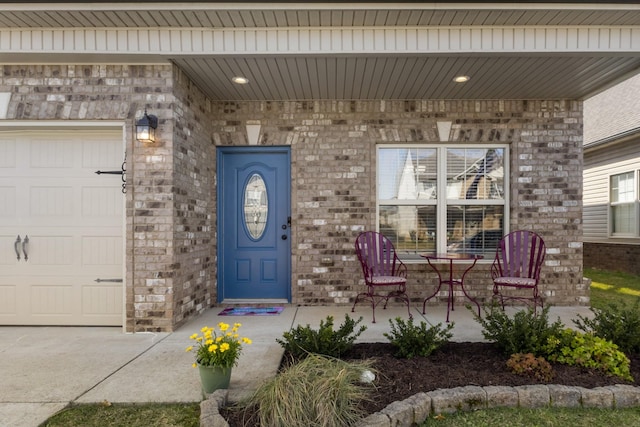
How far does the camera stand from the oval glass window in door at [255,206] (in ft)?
15.9

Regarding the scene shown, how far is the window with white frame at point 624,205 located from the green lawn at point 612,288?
0.97 m

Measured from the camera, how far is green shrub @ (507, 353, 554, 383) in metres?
2.32

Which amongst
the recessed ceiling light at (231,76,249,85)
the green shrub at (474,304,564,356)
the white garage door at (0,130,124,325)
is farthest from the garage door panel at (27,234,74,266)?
the green shrub at (474,304,564,356)

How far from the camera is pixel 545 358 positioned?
2.55 metres

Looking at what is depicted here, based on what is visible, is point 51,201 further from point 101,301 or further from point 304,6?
point 304,6

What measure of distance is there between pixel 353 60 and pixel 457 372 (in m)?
2.86

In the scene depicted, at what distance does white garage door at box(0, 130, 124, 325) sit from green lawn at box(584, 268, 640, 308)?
5891mm

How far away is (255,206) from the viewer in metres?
4.85

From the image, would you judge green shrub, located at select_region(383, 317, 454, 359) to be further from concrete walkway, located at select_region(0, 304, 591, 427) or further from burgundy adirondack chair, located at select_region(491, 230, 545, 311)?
burgundy adirondack chair, located at select_region(491, 230, 545, 311)

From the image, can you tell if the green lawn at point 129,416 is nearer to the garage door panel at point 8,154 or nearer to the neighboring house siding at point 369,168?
the neighboring house siding at point 369,168

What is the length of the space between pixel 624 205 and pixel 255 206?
7997 mm

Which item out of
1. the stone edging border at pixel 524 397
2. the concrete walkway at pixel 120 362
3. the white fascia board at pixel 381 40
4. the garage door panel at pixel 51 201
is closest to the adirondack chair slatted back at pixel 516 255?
the concrete walkway at pixel 120 362

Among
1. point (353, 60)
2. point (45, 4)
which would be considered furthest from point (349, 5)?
point (45, 4)

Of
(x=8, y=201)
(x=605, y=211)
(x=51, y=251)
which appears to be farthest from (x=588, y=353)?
(x=605, y=211)
